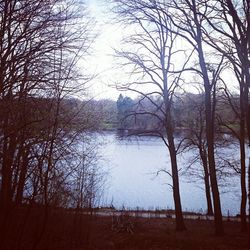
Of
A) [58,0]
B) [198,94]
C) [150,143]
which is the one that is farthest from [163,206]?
[150,143]

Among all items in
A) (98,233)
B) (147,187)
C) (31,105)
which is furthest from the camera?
(147,187)

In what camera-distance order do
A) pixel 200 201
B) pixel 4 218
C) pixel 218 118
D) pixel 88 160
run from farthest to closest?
pixel 200 201, pixel 218 118, pixel 88 160, pixel 4 218

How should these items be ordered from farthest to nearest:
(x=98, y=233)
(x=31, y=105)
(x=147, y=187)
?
1. (x=147, y=187)
2. (x=98, y=233)
3. (x=31, y=105)

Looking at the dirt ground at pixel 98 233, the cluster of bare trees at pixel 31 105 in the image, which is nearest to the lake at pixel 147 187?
the dirt ground at pixel 98 233

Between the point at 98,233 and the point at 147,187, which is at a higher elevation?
the point at 147,187

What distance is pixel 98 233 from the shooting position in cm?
1450

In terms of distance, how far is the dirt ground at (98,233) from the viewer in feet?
23.7

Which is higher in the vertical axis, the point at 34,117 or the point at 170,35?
the point at 170,35

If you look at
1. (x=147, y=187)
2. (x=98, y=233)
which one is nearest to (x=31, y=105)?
(x=98, y=233)

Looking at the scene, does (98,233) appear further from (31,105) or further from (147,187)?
(147,187)

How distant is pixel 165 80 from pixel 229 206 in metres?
A: 13.6

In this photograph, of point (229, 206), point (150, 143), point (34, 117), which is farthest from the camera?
point (150, 143)

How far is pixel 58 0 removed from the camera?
941 centimetres

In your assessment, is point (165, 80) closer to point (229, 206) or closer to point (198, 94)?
point (198, 94)
